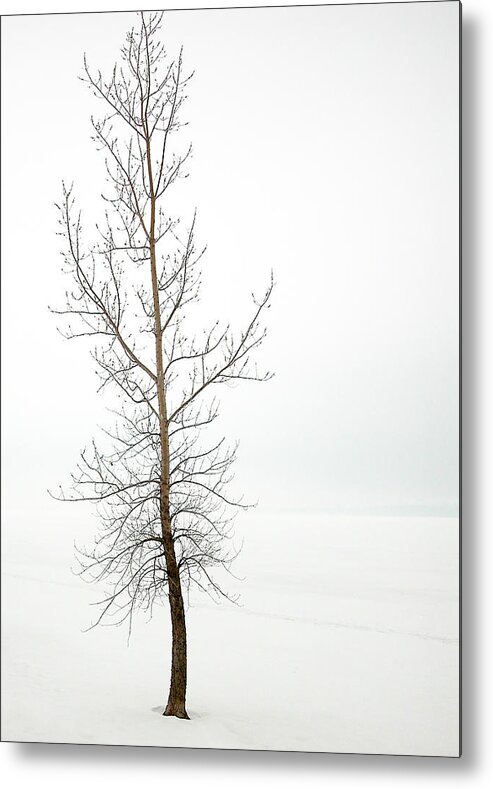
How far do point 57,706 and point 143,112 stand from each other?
184 centimetres

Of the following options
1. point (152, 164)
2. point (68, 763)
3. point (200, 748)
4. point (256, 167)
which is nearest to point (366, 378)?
point (256, 167)

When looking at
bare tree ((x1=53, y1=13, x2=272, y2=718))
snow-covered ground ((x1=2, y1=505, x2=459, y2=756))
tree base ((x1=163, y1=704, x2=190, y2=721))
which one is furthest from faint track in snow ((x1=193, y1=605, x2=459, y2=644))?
tree base ((x1=163, y1=704, x2=190, y2=721))

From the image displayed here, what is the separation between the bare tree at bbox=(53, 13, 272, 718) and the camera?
320 cm

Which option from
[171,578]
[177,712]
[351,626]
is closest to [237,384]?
[171,578]

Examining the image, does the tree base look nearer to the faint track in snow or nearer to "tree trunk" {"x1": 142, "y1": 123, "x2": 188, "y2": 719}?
"tree trunk" {"x1": 142, "y1": 123, "x2": 188, "y2": 719}

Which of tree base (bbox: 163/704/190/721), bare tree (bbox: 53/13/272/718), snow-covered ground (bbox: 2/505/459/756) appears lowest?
tree base (bbox: 163/704/190/721)

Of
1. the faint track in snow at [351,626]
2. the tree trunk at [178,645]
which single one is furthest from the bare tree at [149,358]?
the faint track in snow at [351,626]

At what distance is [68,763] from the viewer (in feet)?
10.7

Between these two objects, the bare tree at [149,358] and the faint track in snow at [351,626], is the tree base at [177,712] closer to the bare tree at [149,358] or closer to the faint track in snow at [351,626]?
the bare tree at [149,358]

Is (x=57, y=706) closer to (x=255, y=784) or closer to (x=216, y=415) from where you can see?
(x=255, y=784)

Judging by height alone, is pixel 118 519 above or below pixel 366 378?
below

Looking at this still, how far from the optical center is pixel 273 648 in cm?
318

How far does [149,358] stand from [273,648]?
3.12 ft

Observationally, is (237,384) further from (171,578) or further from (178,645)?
(178,645)
